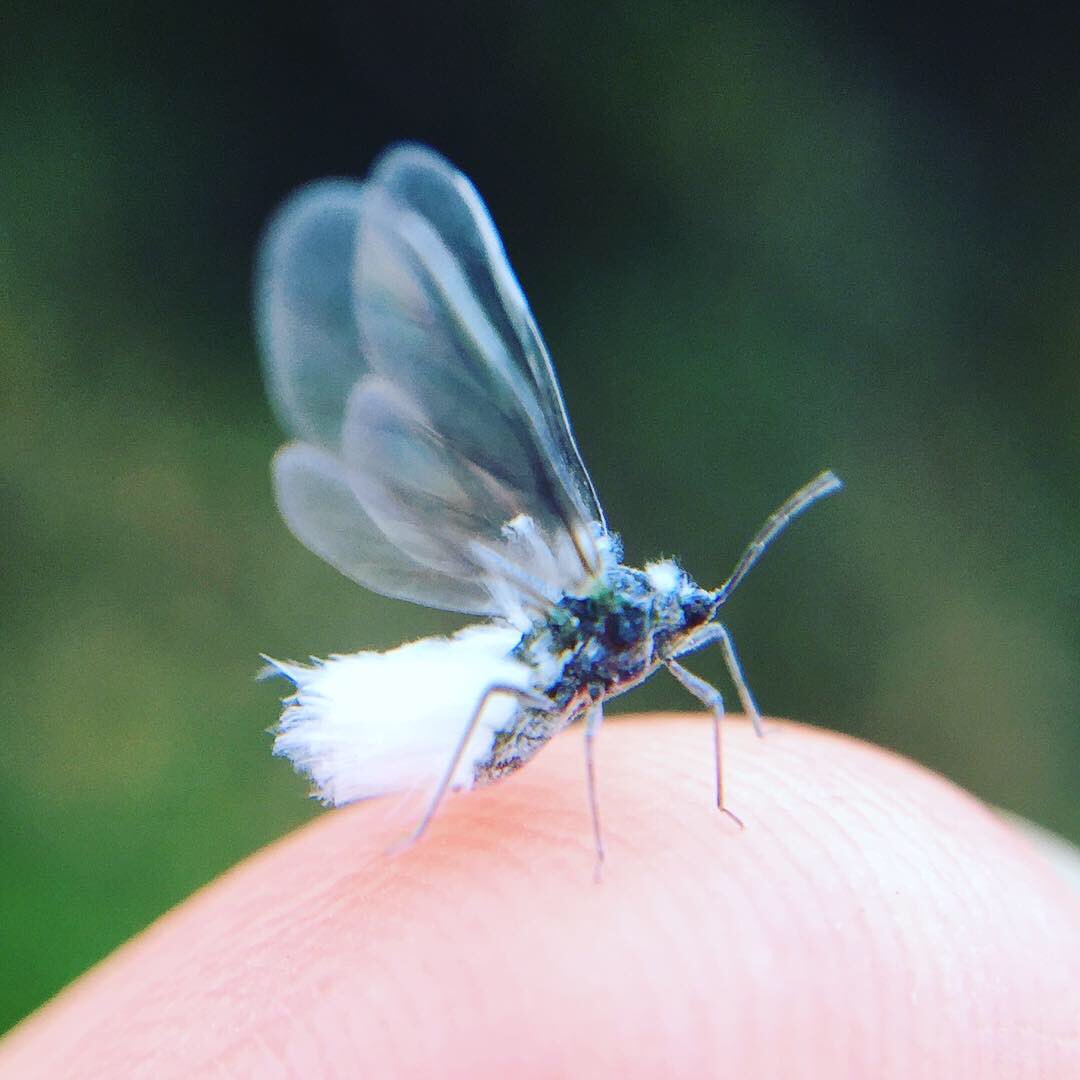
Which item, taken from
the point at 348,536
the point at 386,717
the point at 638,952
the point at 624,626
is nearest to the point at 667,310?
the point at 348,536

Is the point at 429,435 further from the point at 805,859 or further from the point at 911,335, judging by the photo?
the point at 911,335

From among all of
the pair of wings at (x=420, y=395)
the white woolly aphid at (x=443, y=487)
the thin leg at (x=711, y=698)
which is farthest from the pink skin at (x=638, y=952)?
the pair of wings at (x=420, y=395)

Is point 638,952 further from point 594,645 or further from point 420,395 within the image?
point 420,395

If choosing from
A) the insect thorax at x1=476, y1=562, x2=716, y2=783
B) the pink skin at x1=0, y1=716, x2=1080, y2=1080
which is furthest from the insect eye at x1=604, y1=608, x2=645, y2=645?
the pink skin at x1=0, y1=716, x2=1080, y2=1080

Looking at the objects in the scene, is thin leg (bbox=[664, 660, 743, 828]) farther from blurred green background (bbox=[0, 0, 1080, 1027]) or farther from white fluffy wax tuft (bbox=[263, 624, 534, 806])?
blurred green background (bbox=[0, 0, 1080, 1027])

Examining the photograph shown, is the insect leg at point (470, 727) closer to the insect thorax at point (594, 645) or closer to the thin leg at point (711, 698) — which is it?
the insect thorax at point (594, 645)

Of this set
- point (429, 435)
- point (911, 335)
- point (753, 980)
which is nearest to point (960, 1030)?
point (753, 980)
